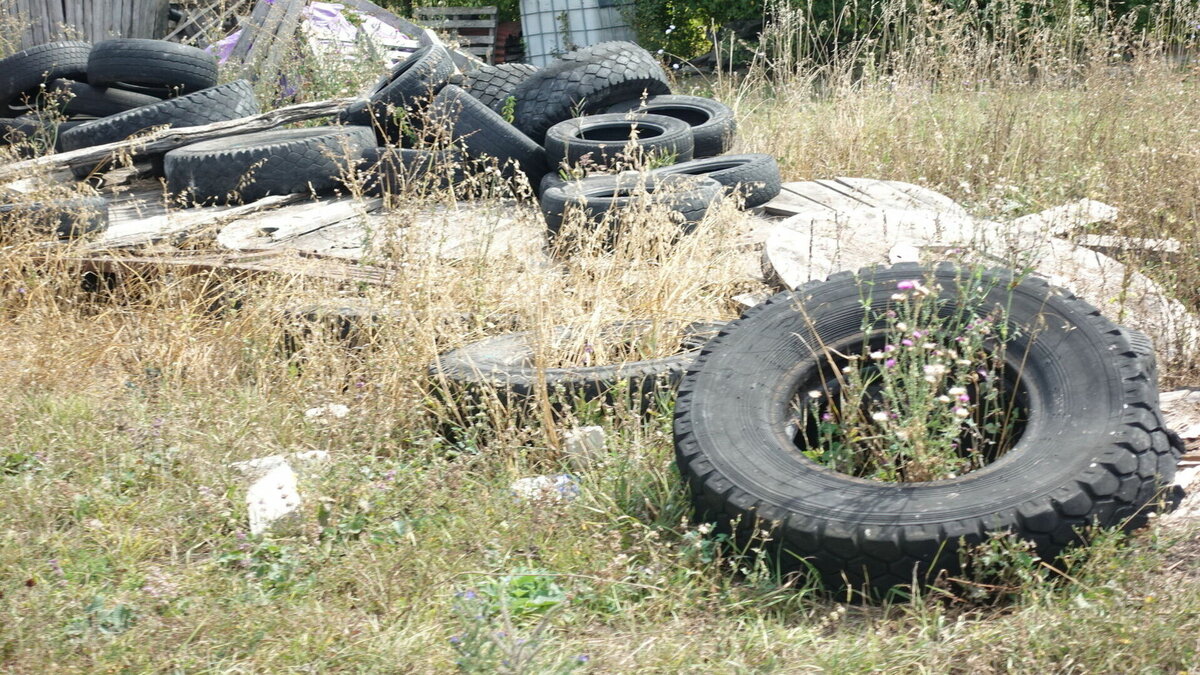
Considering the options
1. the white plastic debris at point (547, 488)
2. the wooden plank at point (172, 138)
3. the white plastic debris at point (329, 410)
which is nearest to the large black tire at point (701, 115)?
the wooden plank at point (172, 138)

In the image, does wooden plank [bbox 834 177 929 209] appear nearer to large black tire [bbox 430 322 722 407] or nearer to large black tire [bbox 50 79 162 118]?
large black tire [bbox 430 322 722 407]

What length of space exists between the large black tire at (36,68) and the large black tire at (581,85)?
3917 millimetres

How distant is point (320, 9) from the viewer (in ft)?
38.8

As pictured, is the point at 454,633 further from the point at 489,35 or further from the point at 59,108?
the point at 489,35

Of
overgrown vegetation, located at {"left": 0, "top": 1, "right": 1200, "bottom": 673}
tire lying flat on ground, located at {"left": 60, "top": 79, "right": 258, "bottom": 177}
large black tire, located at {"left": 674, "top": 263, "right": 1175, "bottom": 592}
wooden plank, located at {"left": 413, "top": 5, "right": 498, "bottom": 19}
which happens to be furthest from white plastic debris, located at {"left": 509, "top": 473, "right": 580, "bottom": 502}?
wooden plank, located at {"left": 413, "top": 5, "right": 498, "bottom": 19}

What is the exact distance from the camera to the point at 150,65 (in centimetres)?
815

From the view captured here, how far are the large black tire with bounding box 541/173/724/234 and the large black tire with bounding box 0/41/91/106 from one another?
16.6 ft

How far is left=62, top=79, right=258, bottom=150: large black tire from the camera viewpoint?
7.38m

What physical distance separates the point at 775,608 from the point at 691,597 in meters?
0.23

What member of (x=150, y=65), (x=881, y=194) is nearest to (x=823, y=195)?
(x=881, y=194)

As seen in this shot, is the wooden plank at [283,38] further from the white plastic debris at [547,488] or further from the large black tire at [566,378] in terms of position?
the white plastic debris at [547,488]

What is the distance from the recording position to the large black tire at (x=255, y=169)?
260 inches

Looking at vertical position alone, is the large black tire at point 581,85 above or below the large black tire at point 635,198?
above

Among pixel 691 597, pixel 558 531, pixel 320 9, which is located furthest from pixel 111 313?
pixel 320 9
